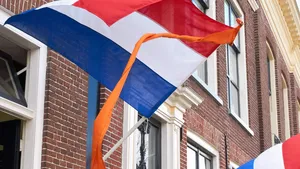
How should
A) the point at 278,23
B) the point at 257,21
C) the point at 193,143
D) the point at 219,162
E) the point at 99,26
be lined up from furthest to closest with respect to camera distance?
the point at 278,23, the point at 257,21, the point at 219,162, the point at 193,143, the point at 99,26

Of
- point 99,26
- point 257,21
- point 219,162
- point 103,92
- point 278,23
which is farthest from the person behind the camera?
point 278,23

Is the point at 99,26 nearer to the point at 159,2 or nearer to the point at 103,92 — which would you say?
the point at 159,2

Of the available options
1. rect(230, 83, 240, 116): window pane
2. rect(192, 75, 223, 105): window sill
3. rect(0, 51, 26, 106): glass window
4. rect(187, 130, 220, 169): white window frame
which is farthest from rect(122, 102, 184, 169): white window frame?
rect(230, 83, 240, 116): window pane

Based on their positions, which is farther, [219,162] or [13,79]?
[219,162]

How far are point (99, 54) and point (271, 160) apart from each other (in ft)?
8.34

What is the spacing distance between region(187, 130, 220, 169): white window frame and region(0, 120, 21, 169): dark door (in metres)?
4.75

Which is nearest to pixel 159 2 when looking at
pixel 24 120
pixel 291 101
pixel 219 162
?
pixel 24 120

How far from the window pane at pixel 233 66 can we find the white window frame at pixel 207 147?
3148 millimetres

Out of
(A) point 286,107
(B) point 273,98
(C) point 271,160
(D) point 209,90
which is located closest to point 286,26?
(A) point 286,107

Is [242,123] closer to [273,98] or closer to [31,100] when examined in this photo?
[273,98]

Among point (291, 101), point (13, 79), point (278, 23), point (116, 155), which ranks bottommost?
point (116, 155)

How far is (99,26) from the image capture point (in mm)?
5312

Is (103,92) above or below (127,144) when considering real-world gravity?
above

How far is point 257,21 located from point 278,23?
4.26 meters
